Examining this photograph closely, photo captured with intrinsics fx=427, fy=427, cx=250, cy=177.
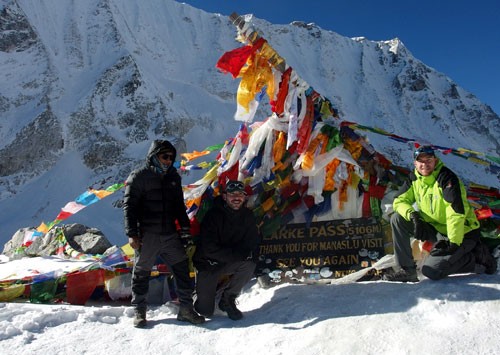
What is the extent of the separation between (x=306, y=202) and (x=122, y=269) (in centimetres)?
195

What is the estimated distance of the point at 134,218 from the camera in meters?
3.31

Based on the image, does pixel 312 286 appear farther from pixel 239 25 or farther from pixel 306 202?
pixel 239 25

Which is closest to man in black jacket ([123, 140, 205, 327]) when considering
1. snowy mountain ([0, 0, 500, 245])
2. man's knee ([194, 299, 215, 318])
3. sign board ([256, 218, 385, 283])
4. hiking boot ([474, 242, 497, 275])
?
man's knee ([194, 299, 215, 318])

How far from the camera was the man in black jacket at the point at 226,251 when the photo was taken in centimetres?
343

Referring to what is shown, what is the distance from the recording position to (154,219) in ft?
11.1

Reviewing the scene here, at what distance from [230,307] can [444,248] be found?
171 cm

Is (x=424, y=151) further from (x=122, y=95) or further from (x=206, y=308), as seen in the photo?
(x=122, y=95)

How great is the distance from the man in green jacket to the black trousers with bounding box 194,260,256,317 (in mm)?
1225

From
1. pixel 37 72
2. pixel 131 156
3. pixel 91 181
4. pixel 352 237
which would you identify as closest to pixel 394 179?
pixel 352 237

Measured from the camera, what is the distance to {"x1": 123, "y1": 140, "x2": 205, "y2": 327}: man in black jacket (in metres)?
3.31

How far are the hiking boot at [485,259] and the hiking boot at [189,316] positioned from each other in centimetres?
218

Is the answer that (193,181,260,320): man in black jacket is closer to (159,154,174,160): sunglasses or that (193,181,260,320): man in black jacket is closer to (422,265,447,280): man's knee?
(159,154,174,160): sunglasses

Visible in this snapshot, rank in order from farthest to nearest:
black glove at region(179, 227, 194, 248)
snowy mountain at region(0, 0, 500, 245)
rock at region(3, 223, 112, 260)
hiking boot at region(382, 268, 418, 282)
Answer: snowy mountain at region(0, 0, 500, 245), rock at region(3, 223, 112, 260), black glove at region(179, 227, 194, 248), hiking boot at region(382, 268, 418, 282)

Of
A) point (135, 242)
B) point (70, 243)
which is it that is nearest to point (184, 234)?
point (135, 242)
